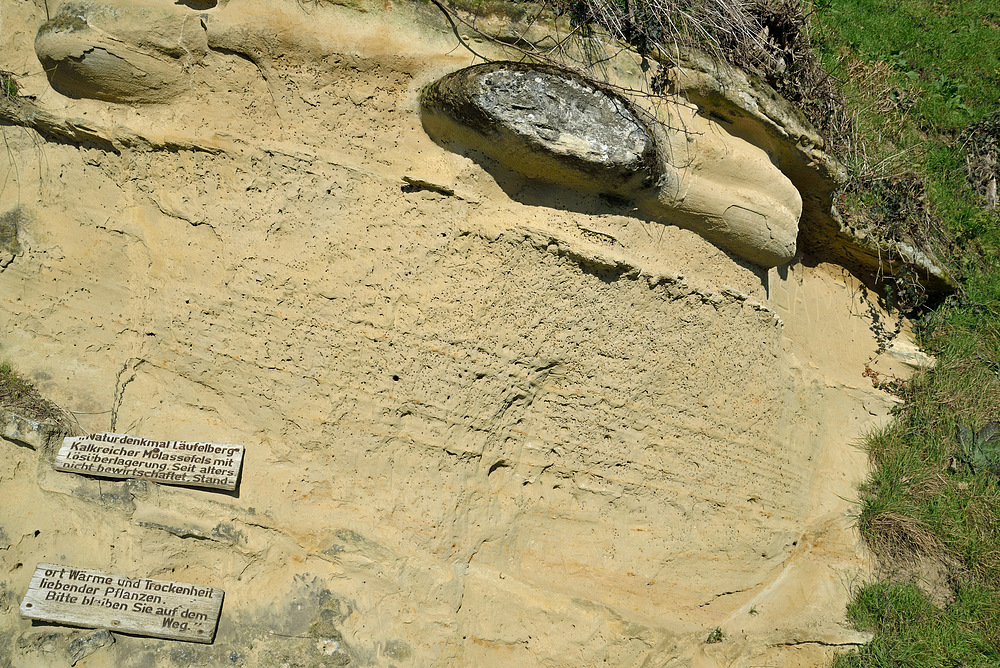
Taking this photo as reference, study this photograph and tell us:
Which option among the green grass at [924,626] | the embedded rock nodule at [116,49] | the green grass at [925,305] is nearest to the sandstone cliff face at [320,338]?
the embedded rock nodule at [116,49]

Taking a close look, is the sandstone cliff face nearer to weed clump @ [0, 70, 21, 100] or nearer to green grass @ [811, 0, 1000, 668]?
weed clump @ [0, 70, 21, 100]

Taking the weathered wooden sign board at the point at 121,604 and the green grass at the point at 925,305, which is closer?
the weathered wooden sign board at the point at 121,604

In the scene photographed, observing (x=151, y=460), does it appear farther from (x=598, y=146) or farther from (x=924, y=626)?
(x=924, y=626)

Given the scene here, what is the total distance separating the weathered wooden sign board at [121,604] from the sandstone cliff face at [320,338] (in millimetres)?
60

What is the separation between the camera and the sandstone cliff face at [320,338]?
3102 millimetres

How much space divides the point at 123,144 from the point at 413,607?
244cm

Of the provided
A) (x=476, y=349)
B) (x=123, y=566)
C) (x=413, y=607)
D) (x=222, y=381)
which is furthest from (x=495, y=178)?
(x=123, y=566)

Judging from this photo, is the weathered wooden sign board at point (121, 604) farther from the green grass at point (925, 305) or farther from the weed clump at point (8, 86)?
the green grass at point (925, 305)

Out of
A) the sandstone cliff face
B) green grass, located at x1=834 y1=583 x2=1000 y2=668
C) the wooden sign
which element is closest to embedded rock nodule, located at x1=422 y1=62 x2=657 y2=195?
the sandstone cliff face

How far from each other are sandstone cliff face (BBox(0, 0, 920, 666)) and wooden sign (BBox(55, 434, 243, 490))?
0.06 metres

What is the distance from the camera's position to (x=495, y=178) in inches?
132

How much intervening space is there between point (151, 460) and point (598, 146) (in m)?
2.39

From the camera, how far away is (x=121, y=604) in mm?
2949

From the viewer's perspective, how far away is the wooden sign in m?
3.07
